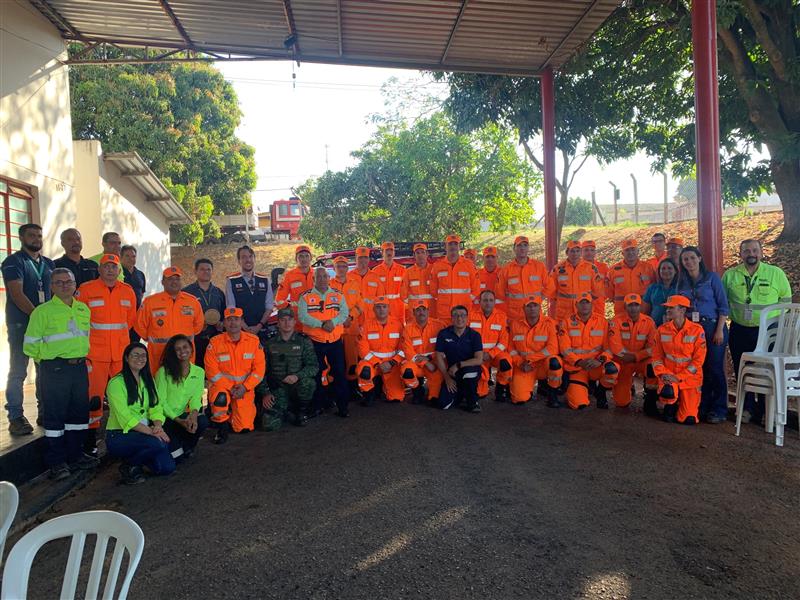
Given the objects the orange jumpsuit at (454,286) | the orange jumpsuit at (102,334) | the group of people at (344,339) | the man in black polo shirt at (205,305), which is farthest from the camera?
the orange jumpsuit at (454,286)

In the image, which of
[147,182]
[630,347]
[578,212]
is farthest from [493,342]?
[578,212]

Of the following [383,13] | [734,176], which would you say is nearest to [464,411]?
[383,13]

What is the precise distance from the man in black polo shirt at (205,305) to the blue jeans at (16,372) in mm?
1710

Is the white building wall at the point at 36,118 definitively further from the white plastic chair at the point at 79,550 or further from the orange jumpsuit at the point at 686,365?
the orange jumpsuit at the point at 686,365

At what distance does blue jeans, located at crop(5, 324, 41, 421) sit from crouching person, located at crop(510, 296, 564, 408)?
200 inches

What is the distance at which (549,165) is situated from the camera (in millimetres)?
10188

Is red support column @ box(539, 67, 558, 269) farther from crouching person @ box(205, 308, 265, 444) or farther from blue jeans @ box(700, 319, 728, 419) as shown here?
crouching person @ box(205, 308, 265, 444)

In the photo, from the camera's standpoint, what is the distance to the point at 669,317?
6.00m

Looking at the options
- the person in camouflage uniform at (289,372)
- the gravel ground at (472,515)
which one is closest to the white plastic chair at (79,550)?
the gravel ground at (472,515)

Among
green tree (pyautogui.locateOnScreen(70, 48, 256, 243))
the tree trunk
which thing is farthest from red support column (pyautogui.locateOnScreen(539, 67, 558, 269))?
green tree (pyautogui.locateOnScreen(70, 48, 256, 243))

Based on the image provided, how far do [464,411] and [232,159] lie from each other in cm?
2298

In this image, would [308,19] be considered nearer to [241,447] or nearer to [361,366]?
[361,366]

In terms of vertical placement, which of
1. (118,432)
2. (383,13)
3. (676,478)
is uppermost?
(383,13)

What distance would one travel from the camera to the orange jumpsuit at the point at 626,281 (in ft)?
24.0
